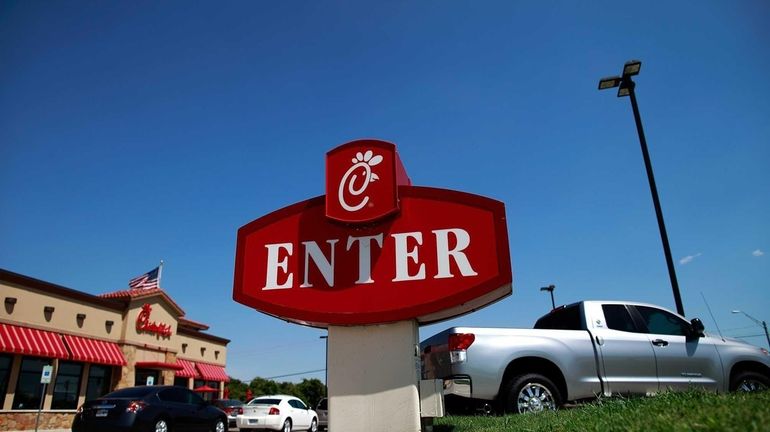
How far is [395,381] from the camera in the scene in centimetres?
529

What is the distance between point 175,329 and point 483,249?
29332 millimetres

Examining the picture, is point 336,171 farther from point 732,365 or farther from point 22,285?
point 22,285

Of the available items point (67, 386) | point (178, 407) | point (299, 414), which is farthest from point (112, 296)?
point (178, 407)

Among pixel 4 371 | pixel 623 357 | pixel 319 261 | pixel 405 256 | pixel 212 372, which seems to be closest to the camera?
pixel 405 256

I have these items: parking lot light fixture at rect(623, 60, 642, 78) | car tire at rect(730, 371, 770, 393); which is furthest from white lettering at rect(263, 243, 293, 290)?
parking lot light fixture at rect(623, 60, 642, 78)

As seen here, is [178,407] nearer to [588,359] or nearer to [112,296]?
[588,359]

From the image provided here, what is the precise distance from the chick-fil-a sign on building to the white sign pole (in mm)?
232

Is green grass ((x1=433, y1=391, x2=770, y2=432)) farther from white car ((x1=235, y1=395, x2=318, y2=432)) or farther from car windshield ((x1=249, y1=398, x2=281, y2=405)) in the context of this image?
car windshield ((x1=249, y1=398, x2=281, y2=405))

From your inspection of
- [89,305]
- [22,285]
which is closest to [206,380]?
[89,305]

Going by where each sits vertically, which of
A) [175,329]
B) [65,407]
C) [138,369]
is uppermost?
[175,329]

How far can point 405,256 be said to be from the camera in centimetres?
564

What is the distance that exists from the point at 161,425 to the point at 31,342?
1205 cm

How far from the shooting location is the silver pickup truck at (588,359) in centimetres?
666

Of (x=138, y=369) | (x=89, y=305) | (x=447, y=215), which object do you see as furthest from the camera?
(x=138, y=369)
